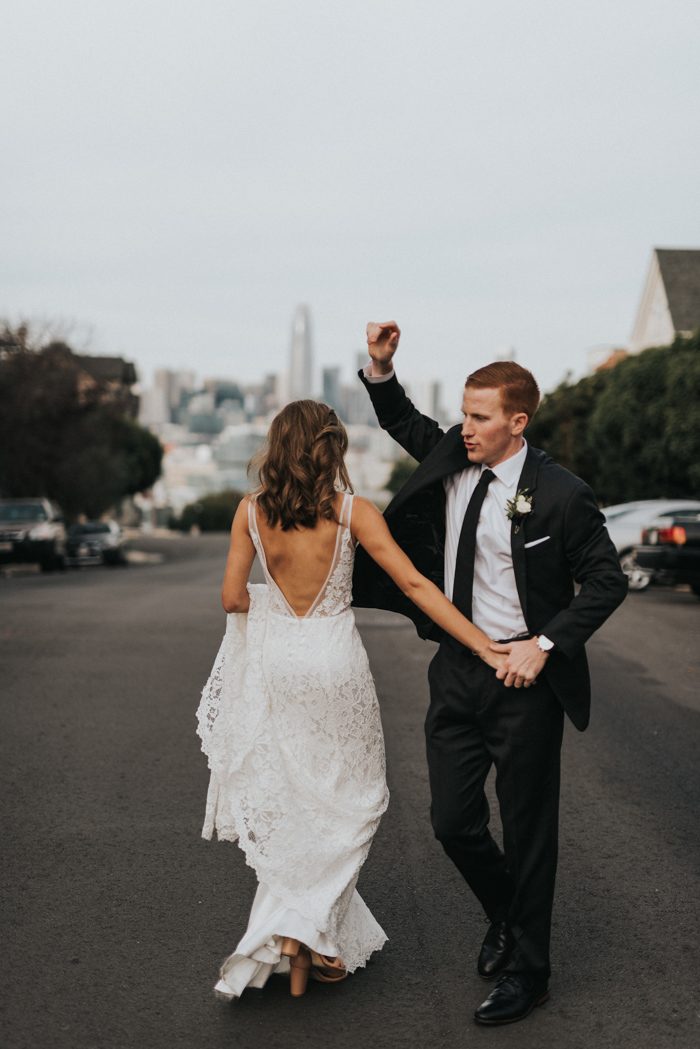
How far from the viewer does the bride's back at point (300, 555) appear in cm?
414

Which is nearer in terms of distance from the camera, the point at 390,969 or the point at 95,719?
the point at 390,969

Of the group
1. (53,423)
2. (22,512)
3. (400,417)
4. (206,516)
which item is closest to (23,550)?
(22,512)

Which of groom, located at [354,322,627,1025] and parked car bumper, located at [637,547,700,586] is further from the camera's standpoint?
parked car bumper, located at [637,547,700,586]

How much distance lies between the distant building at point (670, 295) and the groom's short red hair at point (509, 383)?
47.0m

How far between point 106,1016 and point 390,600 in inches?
64.0

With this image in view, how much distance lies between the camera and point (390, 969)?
4.41 m

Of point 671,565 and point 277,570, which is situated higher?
point 277,570

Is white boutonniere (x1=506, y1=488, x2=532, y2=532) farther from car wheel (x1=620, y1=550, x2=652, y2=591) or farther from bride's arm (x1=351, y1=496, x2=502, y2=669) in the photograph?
car wheel (x1=620, y1=550, x2=652, y2=591)

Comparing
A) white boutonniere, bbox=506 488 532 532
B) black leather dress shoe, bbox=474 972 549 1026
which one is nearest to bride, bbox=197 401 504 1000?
white boutonniere, bbox=506 488 532 532

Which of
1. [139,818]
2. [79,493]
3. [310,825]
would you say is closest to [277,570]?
[310,825]

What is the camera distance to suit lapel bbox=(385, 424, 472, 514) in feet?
13.8

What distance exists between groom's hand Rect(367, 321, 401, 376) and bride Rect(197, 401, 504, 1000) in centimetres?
30

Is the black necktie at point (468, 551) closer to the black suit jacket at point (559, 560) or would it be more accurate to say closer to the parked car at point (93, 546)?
the black suit jacket at point (559, 560)

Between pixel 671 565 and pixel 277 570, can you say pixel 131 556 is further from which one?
pixel 277 570
